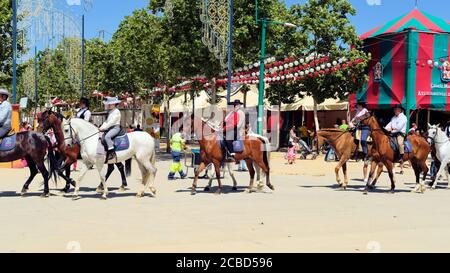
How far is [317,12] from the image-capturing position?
3222 cm

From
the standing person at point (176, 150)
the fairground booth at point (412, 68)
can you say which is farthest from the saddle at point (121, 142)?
the fairground booth at point (412, 68)

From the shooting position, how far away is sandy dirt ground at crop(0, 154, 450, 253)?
804 cm

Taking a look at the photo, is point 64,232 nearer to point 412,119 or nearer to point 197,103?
point 412,119

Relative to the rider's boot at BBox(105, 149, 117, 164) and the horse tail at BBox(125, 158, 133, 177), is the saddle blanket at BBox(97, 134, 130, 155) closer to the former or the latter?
the rider's boot at BBox(105, 149, 117, 164)

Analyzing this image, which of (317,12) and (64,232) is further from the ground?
(317,12)

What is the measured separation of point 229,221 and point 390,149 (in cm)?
672

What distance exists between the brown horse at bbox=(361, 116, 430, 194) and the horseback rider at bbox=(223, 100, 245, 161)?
3461mm

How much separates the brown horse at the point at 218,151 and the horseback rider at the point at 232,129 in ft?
0.61

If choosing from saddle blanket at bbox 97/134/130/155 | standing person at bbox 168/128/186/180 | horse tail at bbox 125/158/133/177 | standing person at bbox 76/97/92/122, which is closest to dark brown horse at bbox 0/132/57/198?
standing person at bbox 76/97/92/122

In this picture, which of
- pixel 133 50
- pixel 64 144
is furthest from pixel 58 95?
pixel 64 144

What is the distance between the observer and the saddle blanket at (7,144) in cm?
1359

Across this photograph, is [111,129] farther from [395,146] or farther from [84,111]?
[395,146]

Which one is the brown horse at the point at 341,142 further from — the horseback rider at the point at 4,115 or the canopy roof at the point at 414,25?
the canopy roof at the point at 414,25

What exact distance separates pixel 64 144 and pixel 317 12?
21595 mm
